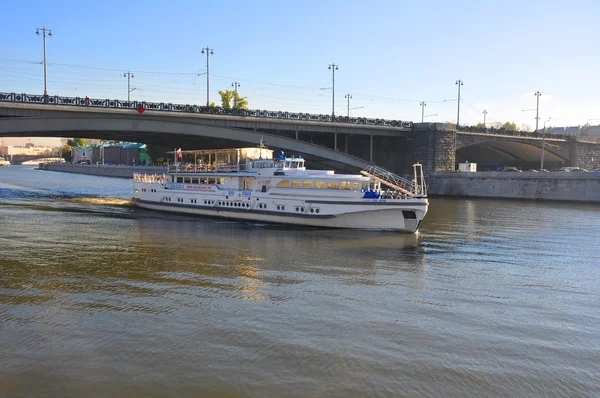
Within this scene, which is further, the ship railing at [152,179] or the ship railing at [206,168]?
the ship railing at [152,179]

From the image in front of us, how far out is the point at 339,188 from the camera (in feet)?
117

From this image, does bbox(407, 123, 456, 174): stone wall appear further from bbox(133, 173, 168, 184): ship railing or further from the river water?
the river water

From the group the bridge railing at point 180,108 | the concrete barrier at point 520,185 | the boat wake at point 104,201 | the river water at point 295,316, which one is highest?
the bridge railing at point 180,108

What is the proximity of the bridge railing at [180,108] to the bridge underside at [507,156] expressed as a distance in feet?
99.8

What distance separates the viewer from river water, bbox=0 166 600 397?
11.8 metres

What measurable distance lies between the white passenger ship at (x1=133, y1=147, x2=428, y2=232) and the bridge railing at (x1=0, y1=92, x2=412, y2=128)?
338 inches

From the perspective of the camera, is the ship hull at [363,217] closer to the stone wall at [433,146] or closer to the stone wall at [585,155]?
the stone wall at [433,146]

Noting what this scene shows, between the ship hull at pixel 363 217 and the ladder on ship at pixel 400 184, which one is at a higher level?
the ladder on ship at pixel 400 184

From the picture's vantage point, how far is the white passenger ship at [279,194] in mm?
34812

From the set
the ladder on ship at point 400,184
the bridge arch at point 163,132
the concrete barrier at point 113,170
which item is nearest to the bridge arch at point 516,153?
the bridge arch at point 163,132

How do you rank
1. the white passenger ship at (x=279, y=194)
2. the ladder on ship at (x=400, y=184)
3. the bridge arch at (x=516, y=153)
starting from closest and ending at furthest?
the white passenger ship at (x=279, y=194) → the ladder on ship at (x=400, y=184) → the bridge arch at (x=516, y=153)

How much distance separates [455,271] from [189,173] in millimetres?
27206

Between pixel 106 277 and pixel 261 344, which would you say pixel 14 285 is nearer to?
pixel 106 277

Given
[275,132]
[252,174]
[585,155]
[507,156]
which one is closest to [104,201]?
[275,132]
